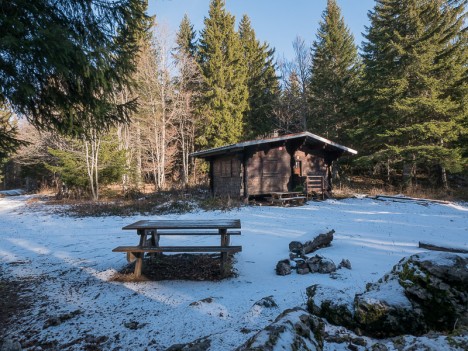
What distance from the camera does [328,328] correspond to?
2934 millimetres

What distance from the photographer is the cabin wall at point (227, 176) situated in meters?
16.7

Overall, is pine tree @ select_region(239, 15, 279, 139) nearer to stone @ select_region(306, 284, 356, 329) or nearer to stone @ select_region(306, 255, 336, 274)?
stone @ select_region(306, 255, 336, 274)

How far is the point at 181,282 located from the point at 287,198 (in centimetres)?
1151

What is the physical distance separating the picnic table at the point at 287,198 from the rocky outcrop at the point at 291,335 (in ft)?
43.9

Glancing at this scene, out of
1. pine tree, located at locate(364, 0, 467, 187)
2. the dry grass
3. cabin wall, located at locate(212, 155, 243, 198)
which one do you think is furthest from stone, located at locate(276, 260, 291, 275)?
pine tree, located at locate(364, 0, 467, 187)

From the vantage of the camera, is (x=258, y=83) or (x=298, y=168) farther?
(x=258, y=83)

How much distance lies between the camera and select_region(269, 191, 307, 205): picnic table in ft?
51.8

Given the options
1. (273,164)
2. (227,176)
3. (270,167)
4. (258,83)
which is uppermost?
(258,83)

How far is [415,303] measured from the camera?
2781 mm

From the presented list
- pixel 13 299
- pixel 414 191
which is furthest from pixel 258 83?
pixel 13 299

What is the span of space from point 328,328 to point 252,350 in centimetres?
152

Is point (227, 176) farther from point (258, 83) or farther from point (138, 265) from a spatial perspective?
point (258, 83)

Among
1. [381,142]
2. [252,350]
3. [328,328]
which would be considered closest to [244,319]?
[328,328]

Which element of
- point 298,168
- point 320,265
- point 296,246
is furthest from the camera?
point 298,168
